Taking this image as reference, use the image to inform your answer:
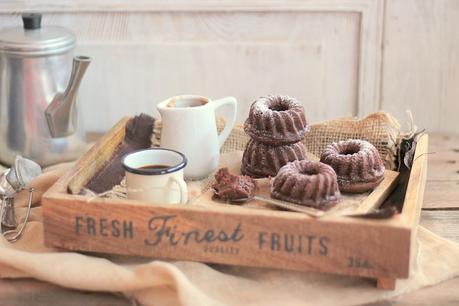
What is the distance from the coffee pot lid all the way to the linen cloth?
392 mm

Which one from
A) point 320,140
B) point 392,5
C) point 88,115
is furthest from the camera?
point 88,115

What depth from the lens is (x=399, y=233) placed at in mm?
881

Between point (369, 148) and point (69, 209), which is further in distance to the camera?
point (369, 148)

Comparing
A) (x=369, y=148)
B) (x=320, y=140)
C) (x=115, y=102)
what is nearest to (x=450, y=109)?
(x=320, y=140)

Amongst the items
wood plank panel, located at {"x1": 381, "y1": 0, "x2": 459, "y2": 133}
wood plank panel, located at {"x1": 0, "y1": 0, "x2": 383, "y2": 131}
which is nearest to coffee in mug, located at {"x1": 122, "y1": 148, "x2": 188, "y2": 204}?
wood plank panel, located at {"x1": 0, "y1": 0, "x2": 383, "y2": 131}

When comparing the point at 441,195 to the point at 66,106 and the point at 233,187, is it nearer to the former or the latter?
the point at 233,187

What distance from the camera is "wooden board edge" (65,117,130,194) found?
1.06 metres

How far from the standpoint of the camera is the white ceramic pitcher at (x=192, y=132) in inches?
44.4

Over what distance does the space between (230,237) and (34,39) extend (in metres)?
0.55

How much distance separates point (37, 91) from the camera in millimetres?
1302

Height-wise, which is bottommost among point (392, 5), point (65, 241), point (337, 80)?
point (65, 241)

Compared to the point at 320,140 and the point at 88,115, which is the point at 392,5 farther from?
the point at 88,115

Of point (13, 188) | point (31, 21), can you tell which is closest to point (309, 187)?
point (13, 188)

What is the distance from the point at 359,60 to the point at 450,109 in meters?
0.21
